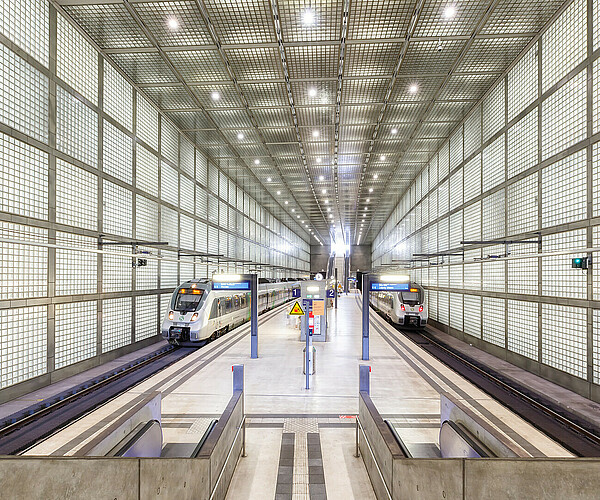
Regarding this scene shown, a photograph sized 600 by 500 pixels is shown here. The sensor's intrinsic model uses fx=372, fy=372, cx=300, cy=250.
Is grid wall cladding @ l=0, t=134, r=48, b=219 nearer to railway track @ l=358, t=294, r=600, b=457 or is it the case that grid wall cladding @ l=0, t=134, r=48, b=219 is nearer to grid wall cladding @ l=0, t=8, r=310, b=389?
grid wall cladding @ l=0, t=8, r=310, b=389

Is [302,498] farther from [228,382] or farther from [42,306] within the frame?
[42,306]

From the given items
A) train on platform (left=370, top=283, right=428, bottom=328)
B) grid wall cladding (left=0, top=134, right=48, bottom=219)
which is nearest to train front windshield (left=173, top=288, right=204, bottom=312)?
grid wall cladding (left=0, top=134, right=48, bottom=219)

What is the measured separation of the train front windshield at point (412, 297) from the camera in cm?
1961

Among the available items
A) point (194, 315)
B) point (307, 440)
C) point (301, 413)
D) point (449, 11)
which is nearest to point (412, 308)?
point (194, 315)

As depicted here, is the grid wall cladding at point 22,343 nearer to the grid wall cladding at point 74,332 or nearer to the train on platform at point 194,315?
the grid wall cladding at point 74,332

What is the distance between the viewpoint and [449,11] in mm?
9586

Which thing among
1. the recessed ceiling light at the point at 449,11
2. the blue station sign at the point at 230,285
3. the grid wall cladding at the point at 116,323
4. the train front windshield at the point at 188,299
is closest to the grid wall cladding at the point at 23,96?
the grid wall cladding at the point at 116,323

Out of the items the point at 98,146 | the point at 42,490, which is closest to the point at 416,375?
the point at 42,490

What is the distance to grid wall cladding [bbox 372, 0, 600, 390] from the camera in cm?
927

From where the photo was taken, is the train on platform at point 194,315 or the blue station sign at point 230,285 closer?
the blue station sign at point 230,285

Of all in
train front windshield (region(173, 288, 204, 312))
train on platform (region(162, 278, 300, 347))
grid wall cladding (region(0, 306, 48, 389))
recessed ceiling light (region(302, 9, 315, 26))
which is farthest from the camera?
train front windshield (region(173, 288, 204, 312))

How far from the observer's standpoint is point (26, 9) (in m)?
8.88

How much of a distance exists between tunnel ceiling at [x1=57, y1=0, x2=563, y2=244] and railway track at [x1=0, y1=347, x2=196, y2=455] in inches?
386

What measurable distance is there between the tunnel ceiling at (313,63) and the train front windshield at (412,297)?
26.4 ft
